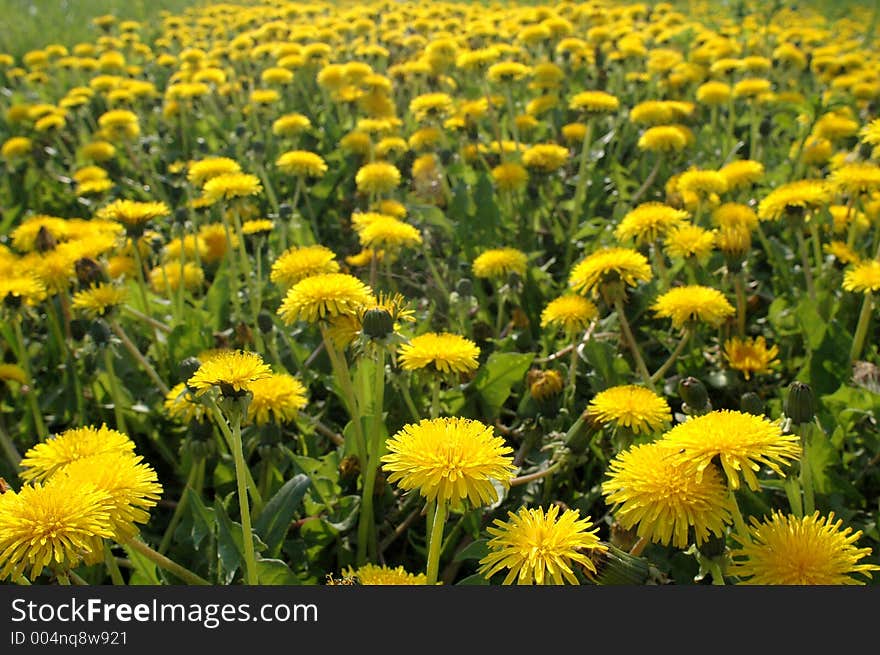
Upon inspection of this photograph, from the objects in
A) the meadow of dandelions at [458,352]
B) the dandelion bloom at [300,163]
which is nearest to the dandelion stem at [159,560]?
the meadow of dandelions at [458,352]

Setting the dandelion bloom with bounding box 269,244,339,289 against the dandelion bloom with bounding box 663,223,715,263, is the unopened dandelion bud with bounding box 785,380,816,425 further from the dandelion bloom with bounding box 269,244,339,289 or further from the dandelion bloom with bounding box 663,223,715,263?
the dandelion bloom with bounding box 269,244,339,289

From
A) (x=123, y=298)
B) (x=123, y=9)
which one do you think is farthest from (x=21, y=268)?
(x=123, y=9)

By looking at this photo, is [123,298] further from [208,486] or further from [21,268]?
[208,486]

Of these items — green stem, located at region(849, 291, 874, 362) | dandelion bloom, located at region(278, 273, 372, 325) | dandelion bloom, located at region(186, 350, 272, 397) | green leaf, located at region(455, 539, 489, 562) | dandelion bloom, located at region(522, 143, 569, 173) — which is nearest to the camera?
dandelion bloom, located at region(186, 350, 272, 397)

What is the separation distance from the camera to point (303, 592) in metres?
1.31

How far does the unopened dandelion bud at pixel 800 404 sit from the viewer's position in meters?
1.58

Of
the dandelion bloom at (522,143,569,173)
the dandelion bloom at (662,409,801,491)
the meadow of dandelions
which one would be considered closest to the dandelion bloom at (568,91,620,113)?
the meadow of dandelions

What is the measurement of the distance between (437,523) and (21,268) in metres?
1.71

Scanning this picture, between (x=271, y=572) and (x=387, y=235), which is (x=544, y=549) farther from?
(x=387, y=235)

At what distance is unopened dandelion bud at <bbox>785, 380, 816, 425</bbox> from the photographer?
1578 millimetres

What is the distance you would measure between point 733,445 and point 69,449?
1.23 metres

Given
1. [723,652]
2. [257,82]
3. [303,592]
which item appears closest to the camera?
[723,652]

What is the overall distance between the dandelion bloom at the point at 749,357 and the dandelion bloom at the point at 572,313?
0.43m

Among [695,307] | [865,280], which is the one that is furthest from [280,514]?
[865,280]
